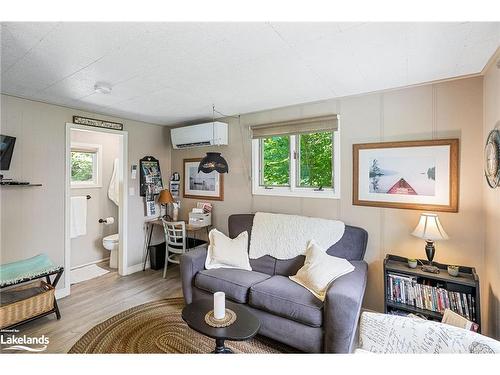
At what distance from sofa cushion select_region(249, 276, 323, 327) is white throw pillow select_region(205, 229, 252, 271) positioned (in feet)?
1.52

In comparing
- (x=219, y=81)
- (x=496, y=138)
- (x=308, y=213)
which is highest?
(x=219, y=81)

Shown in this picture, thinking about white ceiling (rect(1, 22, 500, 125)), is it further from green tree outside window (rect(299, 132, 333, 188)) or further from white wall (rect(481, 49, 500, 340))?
green tree outside window (rect(299, 132, 333, 188))

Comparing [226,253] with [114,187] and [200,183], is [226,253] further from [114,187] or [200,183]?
[114,187]

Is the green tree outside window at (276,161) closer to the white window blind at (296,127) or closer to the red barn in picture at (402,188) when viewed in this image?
the white window blind at (296,127)

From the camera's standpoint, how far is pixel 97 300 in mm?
2865

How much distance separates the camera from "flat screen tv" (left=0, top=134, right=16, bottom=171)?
2451 mm

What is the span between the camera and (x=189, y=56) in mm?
1755

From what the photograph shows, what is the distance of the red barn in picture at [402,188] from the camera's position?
2309mm

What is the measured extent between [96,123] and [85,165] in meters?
1.29

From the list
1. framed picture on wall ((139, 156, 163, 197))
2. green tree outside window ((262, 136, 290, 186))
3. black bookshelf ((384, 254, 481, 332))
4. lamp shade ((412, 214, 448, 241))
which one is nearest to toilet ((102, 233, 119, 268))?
framed picture on wall ((139, 156, 163, 197))

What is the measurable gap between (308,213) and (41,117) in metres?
3.20

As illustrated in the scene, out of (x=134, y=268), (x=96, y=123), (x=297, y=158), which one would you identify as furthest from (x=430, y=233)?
(x=96, y=123)

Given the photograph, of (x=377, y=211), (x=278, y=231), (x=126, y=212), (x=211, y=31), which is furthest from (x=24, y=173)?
(x=377, y=211)
